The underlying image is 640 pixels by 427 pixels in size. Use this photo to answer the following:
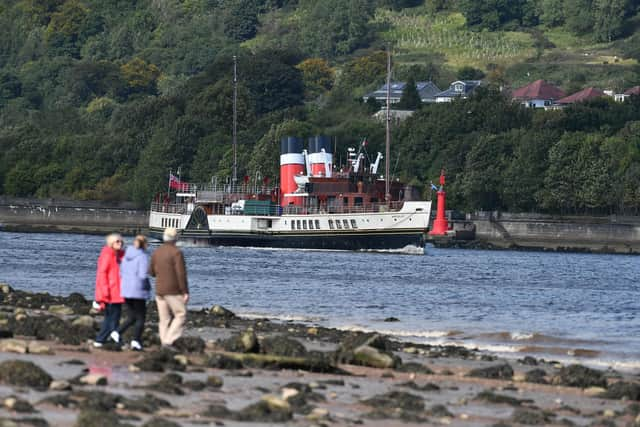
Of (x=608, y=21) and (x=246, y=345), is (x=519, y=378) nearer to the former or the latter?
(x=246, y=345)

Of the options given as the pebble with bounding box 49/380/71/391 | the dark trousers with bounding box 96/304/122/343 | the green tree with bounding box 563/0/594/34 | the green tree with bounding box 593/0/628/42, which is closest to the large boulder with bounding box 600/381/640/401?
the dark trousers with bounding box 96/304/122/343

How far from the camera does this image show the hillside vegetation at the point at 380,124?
348 ft

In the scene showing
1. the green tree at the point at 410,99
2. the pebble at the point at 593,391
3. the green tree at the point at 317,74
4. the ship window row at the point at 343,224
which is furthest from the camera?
the green tree at the point at 317,74

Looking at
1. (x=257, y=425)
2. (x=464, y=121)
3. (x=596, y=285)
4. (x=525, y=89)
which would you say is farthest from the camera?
(x=525, y=89)

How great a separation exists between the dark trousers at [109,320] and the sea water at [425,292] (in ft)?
27.1

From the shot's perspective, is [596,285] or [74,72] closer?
→ [596,285]

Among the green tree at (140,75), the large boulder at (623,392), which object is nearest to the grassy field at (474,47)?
the green tree at (140,75)

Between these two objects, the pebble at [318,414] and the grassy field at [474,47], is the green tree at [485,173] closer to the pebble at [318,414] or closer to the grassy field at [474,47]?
the grassy field at [474,47]

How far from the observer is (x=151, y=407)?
656 inches

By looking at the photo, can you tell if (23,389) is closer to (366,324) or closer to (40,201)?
(366,324)

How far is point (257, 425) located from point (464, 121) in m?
104

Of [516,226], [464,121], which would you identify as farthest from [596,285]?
[464,121]

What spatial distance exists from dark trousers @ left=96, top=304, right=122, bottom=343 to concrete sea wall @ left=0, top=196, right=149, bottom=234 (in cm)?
8829

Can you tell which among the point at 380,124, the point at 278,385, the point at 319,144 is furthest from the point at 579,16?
the point at 278,385
